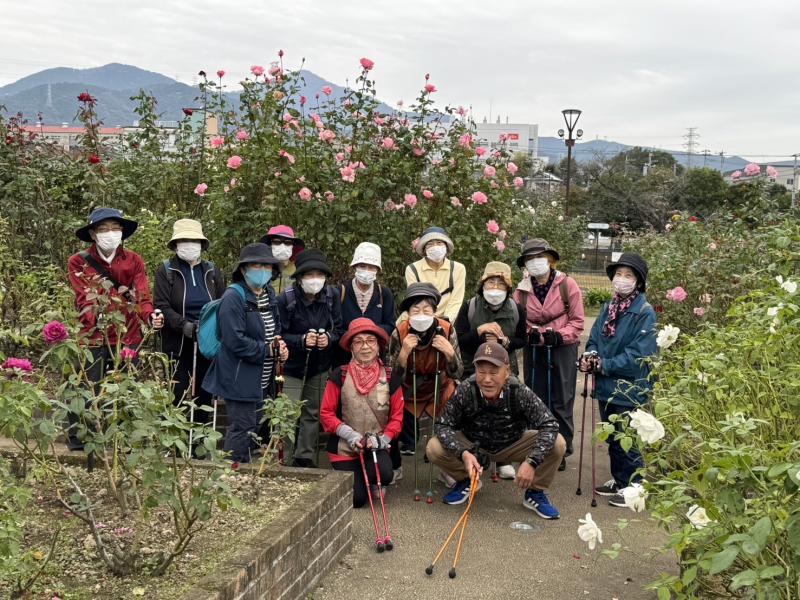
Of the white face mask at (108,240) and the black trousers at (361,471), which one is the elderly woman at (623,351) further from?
the white face mask at (108,240)

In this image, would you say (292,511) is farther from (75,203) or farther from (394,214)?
(75,203)

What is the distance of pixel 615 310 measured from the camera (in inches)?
248

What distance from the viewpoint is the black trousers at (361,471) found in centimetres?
582

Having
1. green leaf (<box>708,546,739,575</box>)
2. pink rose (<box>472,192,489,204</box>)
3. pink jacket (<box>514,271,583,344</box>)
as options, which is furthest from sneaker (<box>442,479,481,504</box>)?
green leaf (<box>708,546,739,575</box>)

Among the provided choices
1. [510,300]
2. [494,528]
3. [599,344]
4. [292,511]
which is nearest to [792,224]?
[599,344]

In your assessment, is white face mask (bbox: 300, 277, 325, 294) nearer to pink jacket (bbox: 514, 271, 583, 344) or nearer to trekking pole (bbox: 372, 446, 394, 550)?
trekking pole (bbox: 372, 446, 394, 550)

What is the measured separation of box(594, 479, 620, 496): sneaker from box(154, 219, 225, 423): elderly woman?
2.97m

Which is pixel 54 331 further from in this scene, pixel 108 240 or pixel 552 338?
pixel 552 338

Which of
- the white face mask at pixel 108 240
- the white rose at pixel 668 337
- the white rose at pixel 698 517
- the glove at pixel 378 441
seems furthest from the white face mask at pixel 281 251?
the white rose at pixel 698 517

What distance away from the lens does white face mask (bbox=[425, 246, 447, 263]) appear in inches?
264

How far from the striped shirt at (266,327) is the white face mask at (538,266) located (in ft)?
6.71

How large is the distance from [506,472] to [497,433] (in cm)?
75

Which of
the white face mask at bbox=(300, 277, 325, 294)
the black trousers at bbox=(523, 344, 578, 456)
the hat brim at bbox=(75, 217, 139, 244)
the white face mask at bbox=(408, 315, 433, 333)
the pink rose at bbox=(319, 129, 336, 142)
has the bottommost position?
the black trousers at bbox=(523, 344, 578, 456)

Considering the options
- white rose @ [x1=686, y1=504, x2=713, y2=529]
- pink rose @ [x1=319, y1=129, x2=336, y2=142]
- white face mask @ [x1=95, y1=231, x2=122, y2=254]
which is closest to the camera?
white rose @ [x1=686, y1=504, x2=713, y2=529]
